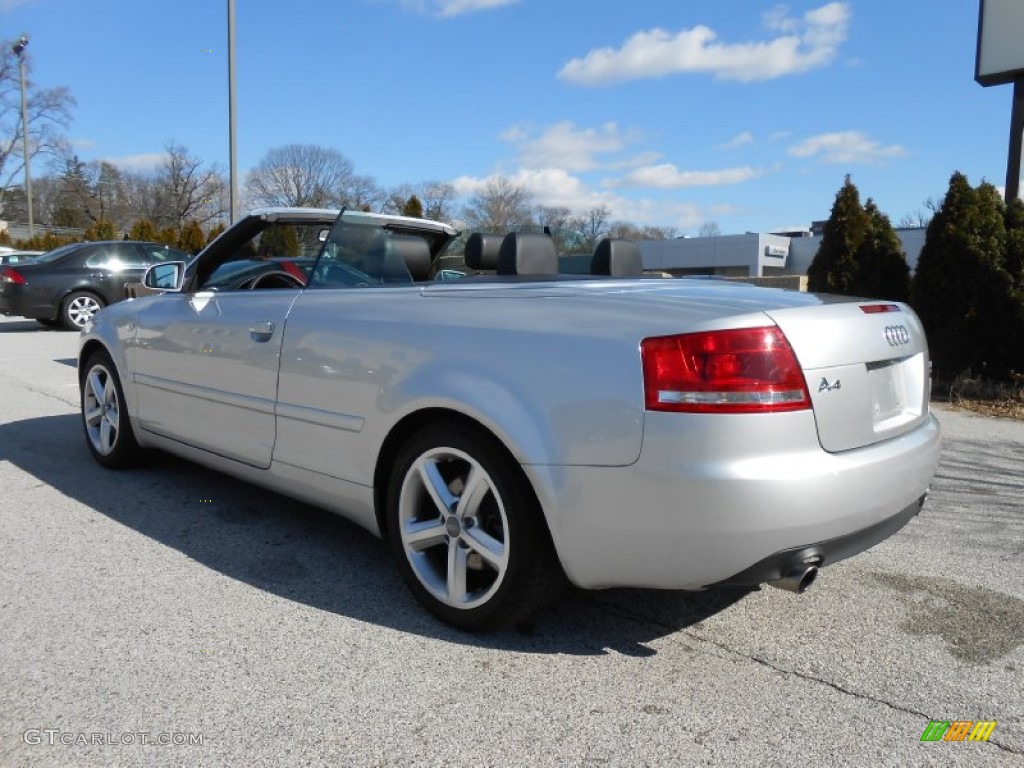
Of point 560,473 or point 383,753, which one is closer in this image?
point 383,753

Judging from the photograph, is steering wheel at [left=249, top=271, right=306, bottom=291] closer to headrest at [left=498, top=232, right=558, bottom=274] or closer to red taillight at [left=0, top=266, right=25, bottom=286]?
headrest at [left=498, top=232, right=558, bottom=274]

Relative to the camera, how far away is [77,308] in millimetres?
13828

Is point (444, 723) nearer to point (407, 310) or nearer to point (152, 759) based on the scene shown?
point (152, 759)

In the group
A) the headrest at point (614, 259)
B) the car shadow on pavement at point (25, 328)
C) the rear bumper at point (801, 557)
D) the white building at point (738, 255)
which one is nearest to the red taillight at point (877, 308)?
→ the rear bumper at point (801, 557)

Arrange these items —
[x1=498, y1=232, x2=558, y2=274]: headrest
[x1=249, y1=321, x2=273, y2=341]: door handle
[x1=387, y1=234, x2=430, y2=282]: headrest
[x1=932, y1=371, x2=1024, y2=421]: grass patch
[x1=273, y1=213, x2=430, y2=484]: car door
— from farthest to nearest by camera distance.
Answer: [x1=932, y1=371, x2=1024, y2=421]: grass patch
[x1=387, y1=234, x2=430, y2=282]: headrest
[x1=249, y1=321, x2=273, y2=341]: door handle
[x1=498, y1=232, x2=558, y2=274]: headrest
[x1=273, y1=213, x2=430, y2=484]: car door

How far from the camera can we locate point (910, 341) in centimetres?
276

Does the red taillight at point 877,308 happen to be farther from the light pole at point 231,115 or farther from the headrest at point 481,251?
the light pole at point 231,115

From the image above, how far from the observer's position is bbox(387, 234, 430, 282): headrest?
3.73 metres

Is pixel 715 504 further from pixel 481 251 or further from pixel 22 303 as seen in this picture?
pixel 22 303

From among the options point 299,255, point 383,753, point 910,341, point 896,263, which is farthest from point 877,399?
point 896,263

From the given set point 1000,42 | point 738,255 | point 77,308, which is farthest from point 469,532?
point 738,255

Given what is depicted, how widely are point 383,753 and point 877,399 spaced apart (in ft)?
6.03

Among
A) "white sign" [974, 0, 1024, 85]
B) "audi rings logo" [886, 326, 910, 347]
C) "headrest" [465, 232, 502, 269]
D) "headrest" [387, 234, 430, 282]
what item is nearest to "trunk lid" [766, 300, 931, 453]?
"audi rings logo" [886, 326, 910, 347]

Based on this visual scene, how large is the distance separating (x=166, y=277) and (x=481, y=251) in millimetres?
2098
